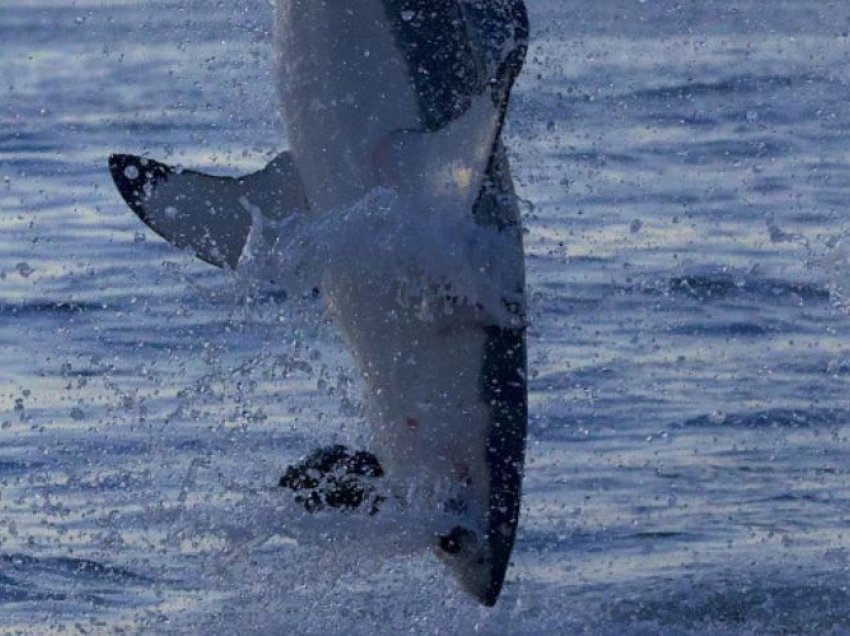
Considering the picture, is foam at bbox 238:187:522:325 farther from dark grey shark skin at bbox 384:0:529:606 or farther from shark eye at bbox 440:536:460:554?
shark eye at bbox 440:536:460:554

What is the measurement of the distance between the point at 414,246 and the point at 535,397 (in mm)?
2943

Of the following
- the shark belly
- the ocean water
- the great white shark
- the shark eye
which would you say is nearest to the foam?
the great white shark

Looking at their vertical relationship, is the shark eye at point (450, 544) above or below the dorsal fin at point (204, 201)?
below

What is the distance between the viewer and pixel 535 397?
30.9 ft

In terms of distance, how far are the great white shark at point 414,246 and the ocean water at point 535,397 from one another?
0.22 meters

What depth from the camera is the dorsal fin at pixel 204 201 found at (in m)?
6.96

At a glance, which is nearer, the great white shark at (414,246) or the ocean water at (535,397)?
the great white shark at (414,246)

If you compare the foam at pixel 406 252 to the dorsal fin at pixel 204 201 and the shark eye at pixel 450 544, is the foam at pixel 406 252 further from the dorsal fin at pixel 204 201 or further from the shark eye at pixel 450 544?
the shark eye at pixel 450 544

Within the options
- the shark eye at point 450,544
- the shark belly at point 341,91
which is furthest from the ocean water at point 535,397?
the shark belly at point 341,91

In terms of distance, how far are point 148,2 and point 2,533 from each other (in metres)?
17.9

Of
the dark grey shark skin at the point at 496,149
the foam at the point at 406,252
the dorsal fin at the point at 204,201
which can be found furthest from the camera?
the dorsal fin at the point at 204,201

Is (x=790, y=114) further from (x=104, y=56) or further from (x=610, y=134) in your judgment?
(x=104, y=56)

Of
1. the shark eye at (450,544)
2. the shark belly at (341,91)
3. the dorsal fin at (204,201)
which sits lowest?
the shark eye at (450,544)

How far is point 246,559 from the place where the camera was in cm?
736
